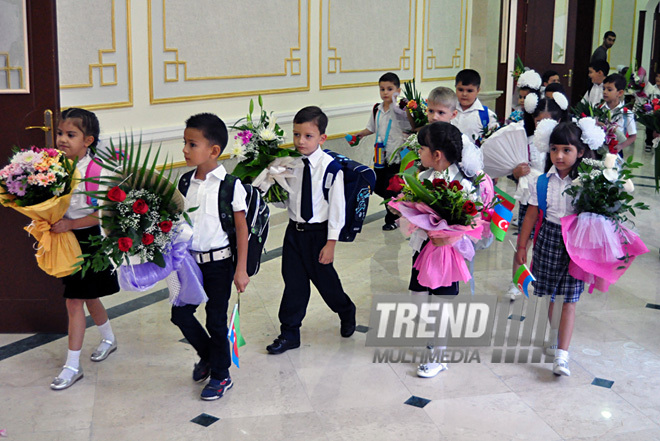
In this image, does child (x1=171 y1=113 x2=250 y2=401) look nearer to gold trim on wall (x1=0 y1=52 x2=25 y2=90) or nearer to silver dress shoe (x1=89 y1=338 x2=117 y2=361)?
silver dress shoe (x1=89 y1=338 x2=117 y2=361)

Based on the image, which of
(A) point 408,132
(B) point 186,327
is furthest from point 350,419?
(A) point 408,132

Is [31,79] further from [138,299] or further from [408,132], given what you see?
[408,132]

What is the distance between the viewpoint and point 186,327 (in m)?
3.48

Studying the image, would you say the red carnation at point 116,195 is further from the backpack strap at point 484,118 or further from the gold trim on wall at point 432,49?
the gold trim on wall at point 432,49

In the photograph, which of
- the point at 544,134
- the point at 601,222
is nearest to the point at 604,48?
the point at 544,134

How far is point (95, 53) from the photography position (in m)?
5.44

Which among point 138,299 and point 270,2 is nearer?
point 138,299

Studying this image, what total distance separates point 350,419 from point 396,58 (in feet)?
22.4

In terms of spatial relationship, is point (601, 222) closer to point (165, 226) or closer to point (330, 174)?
point (330, 174)

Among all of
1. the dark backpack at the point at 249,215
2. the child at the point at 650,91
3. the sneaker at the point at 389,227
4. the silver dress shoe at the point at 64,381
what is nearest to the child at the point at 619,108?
the sneaker at the point at 389,227

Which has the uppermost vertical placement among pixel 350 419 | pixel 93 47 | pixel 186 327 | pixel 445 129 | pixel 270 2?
pixel 270 2

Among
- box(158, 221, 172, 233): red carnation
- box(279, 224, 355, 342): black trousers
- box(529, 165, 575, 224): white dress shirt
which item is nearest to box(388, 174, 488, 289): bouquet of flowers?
box(529, 165, 575, 224): white dress shirt

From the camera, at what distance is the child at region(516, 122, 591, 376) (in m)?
3.77

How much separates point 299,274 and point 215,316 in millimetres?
695
